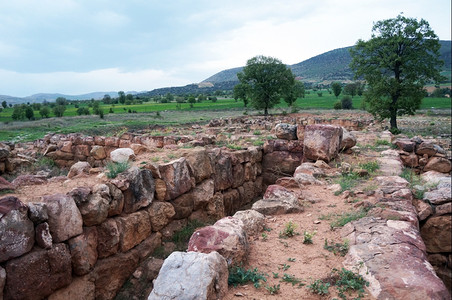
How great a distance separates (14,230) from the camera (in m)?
4.13

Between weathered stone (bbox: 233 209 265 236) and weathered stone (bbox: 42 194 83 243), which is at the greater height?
weathered stone (bbox: 42 194 83 243)

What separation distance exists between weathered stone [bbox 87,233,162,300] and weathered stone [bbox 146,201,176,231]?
0.51 metres

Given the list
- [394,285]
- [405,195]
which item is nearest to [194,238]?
[394,285]

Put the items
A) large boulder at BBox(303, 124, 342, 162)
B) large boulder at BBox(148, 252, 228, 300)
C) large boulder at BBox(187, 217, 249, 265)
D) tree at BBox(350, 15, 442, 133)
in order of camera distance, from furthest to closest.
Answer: tree at BBox(350, 15, 442, 133) < large boulder at BBox(303, 124, 342, 162) < large boulder at BBox(187, 217, 249, 265) < large boulder at BBox(148, 252, 228, 300)

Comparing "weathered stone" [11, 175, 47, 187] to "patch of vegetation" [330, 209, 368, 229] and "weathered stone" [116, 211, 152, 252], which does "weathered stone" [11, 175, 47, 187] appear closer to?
"weathered stone" [116, 211, 152, 252]

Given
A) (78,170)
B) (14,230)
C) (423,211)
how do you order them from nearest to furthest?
(14,230) → (423,211) → (78,170)

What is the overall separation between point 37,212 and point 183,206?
3.73 m

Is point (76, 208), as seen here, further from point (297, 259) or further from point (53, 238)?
point (297, 259)

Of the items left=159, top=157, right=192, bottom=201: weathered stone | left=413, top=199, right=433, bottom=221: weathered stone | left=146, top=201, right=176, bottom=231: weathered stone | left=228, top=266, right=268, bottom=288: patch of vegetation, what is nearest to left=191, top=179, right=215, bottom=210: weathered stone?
left=159, top=157, right=192, bottom=201: weathered stone

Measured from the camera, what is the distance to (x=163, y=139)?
12.1 meters

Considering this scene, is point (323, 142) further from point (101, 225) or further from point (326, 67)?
point (326, 67)

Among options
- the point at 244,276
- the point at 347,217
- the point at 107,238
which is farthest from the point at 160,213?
the point at 347,217

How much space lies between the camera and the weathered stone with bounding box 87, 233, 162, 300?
5.43 meters

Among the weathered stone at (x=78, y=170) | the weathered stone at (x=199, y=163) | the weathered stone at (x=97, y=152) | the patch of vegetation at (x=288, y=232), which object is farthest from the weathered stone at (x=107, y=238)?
the weathered stone at (x=97, y=152)
